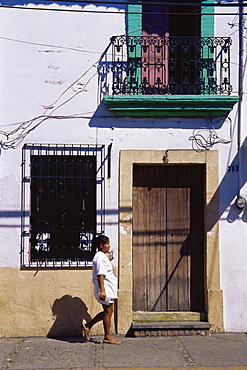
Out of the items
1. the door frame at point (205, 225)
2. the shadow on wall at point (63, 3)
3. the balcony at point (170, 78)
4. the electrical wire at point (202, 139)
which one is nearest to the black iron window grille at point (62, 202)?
the door frame at point (205, 225)

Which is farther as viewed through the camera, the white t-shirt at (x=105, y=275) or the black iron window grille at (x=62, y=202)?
the black iron window grille at (x=62, y=202)

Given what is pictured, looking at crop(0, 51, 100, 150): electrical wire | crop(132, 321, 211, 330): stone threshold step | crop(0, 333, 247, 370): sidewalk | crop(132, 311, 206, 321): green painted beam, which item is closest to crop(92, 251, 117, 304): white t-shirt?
crop(0, 333, 247, 370): sidewalk

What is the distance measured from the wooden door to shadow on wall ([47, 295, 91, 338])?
923 millimetres

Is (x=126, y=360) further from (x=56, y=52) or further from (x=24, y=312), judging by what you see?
(x=56, y=52)

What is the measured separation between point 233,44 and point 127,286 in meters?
4.07

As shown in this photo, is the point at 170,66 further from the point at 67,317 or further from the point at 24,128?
the point at 67,317

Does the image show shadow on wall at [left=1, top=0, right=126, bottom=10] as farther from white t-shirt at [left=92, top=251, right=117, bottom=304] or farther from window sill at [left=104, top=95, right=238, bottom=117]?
white t-shirt at [left=92, top=251, right=117, bottom=304]

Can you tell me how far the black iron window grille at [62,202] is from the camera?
8500 millimetres

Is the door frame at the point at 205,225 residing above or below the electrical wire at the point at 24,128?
below

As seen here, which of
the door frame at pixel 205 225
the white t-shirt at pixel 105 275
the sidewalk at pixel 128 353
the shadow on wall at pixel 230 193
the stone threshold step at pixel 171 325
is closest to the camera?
the sidewalk at pixel 128 353

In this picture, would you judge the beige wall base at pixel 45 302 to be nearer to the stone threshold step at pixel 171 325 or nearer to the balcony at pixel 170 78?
the stone threshold step at pixel 171 325

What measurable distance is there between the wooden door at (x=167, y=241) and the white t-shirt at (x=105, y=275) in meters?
0.91

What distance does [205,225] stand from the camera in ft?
28.3

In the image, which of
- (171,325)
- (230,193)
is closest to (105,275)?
(171,325)
